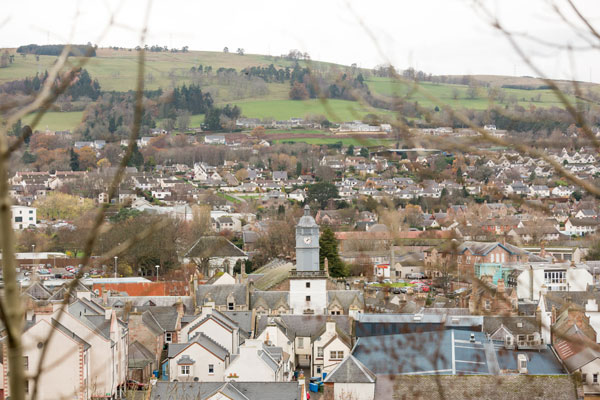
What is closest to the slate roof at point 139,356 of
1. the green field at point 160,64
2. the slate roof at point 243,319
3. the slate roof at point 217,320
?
the slate roof at point 217,320

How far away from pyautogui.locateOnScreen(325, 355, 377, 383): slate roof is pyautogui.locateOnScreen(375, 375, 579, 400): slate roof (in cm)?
101

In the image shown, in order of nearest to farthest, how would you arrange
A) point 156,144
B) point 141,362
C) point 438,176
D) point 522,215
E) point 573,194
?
point 438,176
point 141,362
point 522,215
point 573,194
point 156,144

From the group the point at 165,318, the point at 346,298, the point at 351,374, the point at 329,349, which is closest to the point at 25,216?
the point at 346,298

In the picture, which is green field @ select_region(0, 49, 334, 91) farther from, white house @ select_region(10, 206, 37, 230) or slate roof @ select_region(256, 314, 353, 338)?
slate roof @ select_region(256, 314, 353, 338)

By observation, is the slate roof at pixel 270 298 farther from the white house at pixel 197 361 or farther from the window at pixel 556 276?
the window at pixel 556 276

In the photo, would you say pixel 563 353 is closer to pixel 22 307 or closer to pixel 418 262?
pixel 418 262

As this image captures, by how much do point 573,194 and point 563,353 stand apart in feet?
212

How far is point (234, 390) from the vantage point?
688 inches

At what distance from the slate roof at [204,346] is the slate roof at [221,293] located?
8.04 metres

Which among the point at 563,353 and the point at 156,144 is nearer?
the point at 563,353

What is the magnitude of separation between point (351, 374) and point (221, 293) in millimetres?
14169

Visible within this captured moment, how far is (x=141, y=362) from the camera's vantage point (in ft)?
79.8

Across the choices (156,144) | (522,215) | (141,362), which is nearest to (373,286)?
(141,362)

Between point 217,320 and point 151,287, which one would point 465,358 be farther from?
point 151,287
